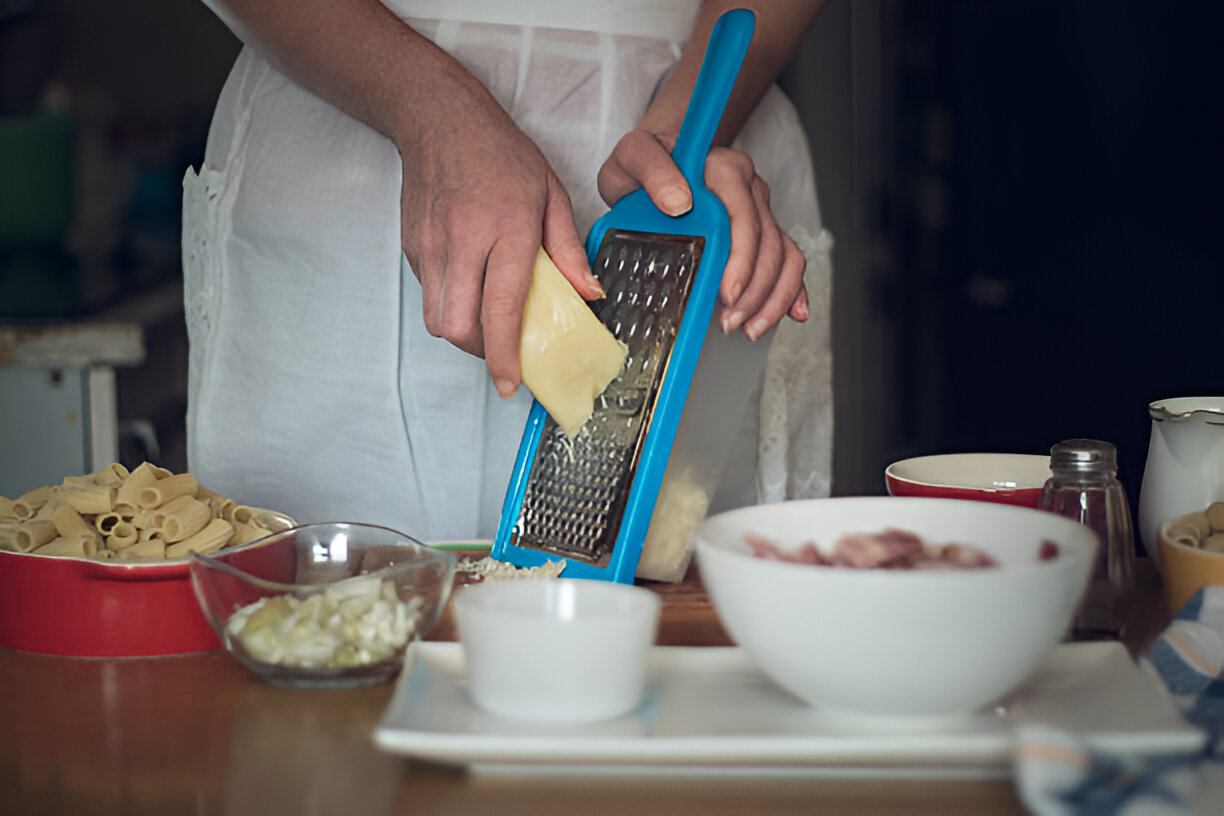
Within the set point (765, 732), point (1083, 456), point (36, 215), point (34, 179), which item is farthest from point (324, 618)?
point (36, 215)

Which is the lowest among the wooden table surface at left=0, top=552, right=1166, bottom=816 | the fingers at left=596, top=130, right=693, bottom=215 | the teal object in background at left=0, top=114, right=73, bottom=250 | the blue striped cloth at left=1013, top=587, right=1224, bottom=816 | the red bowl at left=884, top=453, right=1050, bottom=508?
the wooden table surface at left=0, top=552, right=1166, bottom=816

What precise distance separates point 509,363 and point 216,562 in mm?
334

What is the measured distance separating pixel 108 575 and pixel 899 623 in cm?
52

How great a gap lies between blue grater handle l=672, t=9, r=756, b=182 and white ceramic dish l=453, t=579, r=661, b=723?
0.51 m

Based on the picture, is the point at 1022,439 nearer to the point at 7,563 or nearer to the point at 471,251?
the point at 471,251

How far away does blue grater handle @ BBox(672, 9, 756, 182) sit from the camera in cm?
102

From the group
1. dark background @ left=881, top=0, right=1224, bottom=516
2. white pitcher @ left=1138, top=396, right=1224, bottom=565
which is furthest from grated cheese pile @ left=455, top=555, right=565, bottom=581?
dark background @ left=881, top=0, right=1224, bottom=516

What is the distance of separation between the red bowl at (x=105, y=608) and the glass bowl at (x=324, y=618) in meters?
0.05

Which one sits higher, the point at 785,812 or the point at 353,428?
the point at 353,428

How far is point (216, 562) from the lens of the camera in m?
0.76

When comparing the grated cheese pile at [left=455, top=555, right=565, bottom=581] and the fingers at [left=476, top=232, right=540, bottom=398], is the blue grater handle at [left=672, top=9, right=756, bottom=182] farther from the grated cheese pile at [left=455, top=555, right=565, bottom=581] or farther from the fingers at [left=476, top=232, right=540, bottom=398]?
the grated cheese pile at [left=455, top=555, right=565, bottom=581]

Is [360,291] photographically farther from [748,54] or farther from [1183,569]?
[1183,569]

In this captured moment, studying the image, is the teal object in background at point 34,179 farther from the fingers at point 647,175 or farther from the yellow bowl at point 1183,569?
the yellow bowl at point 1183,569

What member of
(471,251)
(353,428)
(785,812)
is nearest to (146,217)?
(353,428)
